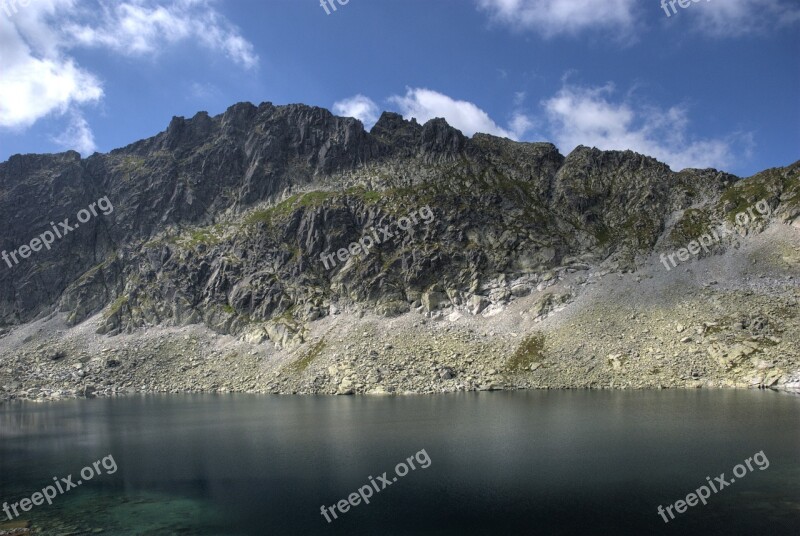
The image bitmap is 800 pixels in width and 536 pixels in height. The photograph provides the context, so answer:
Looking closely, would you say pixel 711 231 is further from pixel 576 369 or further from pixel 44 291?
pixel 44 291

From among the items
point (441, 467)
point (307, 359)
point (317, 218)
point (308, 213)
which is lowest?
point (441, 467)

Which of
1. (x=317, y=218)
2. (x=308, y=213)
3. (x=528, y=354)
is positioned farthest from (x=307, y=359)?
(x=308, y=213)

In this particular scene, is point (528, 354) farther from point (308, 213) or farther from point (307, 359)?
point (308, 213)

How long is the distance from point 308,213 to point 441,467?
11714cm

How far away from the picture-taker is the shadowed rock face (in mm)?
122938

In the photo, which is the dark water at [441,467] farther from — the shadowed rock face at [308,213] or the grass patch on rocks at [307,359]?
the shadowed rock face at [308,213]

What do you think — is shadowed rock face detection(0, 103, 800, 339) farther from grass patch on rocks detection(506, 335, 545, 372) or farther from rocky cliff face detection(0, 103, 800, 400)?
grass patch on rocks detection(506, 335, 545, 372)

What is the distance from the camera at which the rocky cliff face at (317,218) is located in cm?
11988

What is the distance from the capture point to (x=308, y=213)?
477 feet

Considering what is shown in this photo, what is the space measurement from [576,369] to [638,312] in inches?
743

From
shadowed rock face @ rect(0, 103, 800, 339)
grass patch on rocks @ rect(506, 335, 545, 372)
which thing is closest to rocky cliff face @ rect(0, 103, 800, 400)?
shadowed rock face @ rect(0, 103, 800, 339)

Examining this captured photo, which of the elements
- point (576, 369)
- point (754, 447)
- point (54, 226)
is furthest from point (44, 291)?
point (754, 447)

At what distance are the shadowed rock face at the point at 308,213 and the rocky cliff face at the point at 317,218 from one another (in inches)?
20.0

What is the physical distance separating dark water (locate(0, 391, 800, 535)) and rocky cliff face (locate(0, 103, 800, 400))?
182 feet
